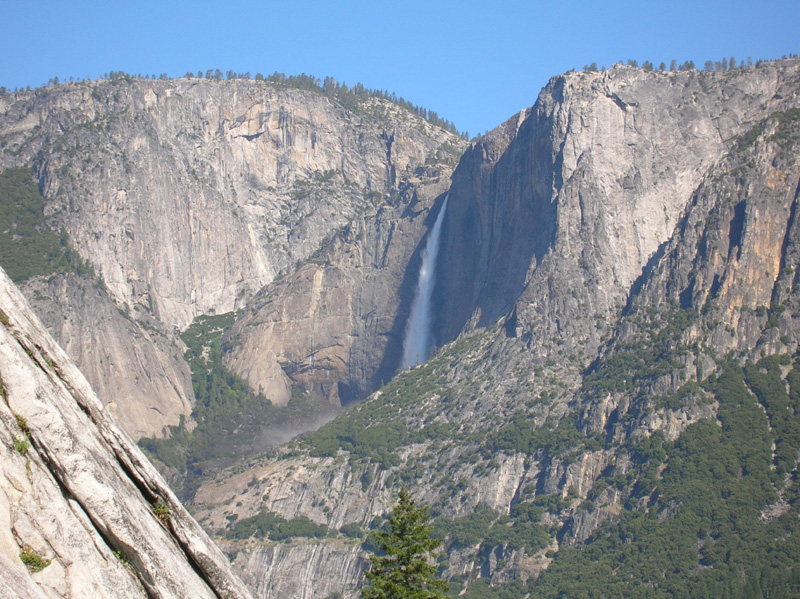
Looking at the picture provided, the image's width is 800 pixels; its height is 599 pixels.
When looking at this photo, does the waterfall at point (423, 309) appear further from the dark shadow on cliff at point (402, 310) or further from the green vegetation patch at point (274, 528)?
the green vegetation patch at point (274, 528)

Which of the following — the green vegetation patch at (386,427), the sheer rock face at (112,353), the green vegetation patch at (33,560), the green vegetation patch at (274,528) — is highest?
the sheer rock face at (112,353)

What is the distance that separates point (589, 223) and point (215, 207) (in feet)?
250

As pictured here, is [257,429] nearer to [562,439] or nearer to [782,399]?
[562,439]

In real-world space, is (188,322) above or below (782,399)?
above

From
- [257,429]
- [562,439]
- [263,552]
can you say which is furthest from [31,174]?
[562,439]

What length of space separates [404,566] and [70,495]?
67.5 feet

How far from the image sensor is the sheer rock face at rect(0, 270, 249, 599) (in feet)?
59.0

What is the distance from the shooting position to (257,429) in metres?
170

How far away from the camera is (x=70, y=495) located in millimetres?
18859

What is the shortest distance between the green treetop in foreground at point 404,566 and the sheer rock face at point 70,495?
646 inches

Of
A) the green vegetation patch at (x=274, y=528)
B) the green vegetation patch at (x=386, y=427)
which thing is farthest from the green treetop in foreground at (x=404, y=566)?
the green vegetation patch at (x=386, y=427)

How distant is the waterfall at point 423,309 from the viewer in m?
179

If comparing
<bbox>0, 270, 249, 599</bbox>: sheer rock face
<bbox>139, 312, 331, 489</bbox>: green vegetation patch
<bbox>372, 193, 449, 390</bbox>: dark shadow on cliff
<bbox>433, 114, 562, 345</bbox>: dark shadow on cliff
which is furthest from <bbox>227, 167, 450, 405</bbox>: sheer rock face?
<bbox>0, 270, 249, 599</bbox>: sheer rock face

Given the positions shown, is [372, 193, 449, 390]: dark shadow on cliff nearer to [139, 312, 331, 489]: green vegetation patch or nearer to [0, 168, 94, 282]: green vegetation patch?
[139, 312, 331, 489]: green vegetation patch
